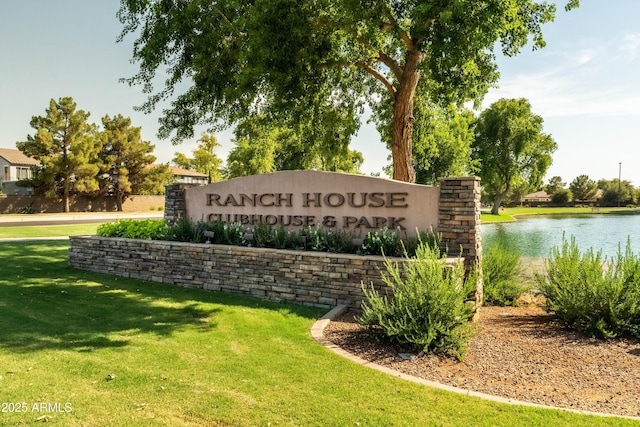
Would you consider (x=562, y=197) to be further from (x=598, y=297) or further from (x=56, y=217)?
(x=598, y=297)

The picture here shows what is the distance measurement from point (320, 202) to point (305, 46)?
396 centimetres

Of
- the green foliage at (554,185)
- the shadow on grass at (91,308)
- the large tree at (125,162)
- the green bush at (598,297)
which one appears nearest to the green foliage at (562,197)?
the green foliage at (554,185)

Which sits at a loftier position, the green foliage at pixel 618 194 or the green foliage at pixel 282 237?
the green foliage at pixel 618 194

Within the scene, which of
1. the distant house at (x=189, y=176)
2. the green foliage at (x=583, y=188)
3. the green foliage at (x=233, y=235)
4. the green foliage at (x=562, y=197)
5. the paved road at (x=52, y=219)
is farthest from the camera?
the green foliage at (x=583, y=188)

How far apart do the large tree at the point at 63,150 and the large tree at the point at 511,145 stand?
35.7 metres

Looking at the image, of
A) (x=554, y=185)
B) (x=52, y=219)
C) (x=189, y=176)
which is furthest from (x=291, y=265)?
(x=554, y=185)

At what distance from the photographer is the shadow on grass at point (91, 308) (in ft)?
17.3

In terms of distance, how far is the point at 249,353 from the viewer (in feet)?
16.3

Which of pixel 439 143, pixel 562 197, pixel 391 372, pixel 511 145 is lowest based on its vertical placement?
pixel 391 372

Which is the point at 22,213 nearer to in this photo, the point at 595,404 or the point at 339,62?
the point at 339,62

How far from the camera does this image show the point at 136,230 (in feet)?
32.8

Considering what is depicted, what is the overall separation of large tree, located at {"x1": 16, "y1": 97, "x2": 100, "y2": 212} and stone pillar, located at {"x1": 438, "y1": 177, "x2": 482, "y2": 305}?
126ft

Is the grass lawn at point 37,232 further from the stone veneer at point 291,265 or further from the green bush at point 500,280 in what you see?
the green bush at point 500,280

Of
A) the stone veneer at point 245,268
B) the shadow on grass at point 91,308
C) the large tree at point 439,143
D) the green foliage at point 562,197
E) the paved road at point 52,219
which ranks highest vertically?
the large tree at point 439,143
